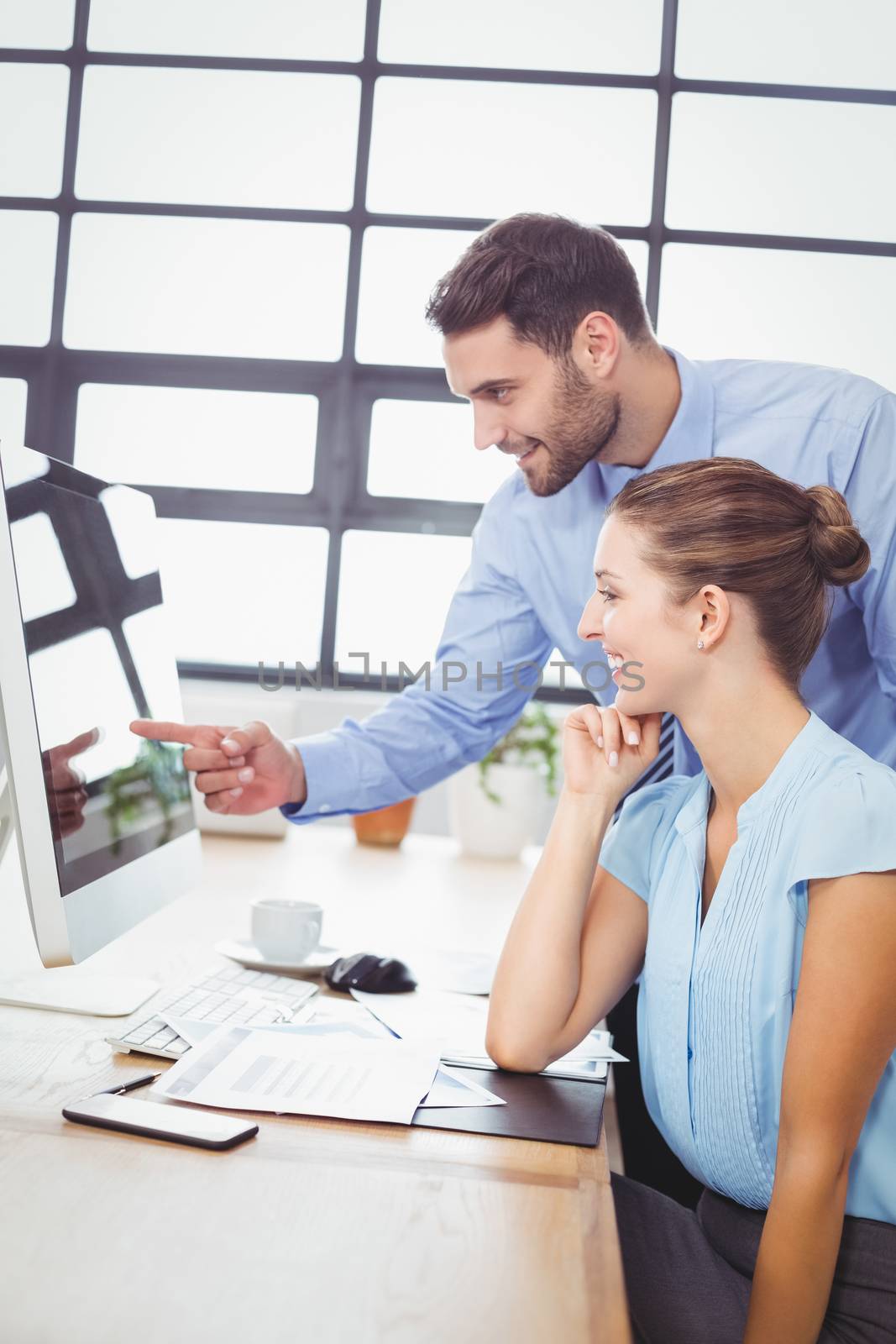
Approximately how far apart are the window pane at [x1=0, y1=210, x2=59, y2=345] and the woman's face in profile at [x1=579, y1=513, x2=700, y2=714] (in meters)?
3.36

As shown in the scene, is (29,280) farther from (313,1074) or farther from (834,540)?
(313,1074)

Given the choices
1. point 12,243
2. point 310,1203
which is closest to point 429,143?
point 12,243

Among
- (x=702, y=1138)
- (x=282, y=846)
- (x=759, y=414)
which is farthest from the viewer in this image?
(x=282, y=846)

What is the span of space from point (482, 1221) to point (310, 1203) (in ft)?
0.38

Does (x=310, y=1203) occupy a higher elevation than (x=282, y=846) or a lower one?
higher

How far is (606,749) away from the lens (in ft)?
4.16

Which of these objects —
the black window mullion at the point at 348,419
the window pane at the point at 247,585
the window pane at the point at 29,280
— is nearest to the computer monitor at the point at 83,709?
the black window mullion at the point at 348,419

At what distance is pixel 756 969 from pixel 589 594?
0.82 metres

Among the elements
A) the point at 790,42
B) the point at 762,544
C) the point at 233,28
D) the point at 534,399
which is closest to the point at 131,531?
the point at 534,399

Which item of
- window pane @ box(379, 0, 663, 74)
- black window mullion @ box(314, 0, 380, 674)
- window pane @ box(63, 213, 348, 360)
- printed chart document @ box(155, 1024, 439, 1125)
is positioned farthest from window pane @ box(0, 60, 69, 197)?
printed chart document @ box(155, 1024, 439, 1125)

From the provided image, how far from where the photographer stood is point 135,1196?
72 centimetres

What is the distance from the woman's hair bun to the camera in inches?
46.2

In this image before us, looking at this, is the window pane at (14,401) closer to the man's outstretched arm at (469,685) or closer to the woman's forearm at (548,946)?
the man's outstretched arm at (469,685)

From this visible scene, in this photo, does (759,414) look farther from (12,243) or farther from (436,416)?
(12,243)
